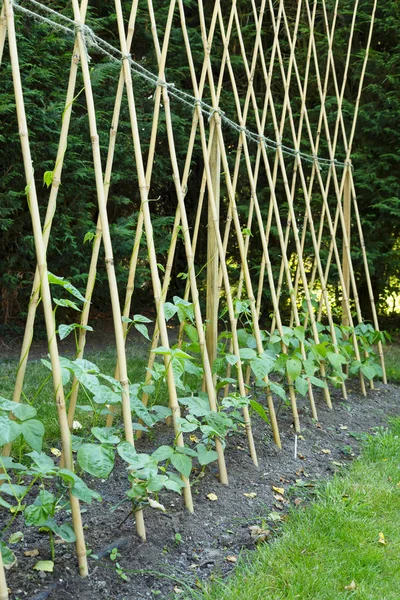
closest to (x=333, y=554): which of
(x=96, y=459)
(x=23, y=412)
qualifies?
(x=96, y=459)

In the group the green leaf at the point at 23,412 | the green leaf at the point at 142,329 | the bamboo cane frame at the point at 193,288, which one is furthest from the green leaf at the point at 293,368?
the green leaf at the point at 23,412

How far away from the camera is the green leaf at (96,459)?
5.54 feet

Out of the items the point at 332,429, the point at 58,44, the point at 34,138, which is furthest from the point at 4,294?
the point at 332,429

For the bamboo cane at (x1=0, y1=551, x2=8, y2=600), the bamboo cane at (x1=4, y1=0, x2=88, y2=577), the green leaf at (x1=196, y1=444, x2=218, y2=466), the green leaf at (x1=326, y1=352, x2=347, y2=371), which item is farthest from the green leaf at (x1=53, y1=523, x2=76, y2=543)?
the green leaf at (x1=326, y1=352, x2=347, y2=371)

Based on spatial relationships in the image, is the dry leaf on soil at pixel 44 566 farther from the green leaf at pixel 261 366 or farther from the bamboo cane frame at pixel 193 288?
the green leaf at pixel 261 366

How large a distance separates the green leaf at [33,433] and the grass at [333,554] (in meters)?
0.65

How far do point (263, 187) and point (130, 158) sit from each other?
1810 mm

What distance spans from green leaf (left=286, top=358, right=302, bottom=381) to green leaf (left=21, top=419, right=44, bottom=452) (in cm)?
168

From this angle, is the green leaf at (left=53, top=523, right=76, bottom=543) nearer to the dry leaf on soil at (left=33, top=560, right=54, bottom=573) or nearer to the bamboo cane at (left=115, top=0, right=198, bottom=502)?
the dry leaf on soil at (left=33, top=560, right=54, bottom=573)

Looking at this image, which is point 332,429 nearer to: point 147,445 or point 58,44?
point 147,445

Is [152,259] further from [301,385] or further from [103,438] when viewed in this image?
[301,385]

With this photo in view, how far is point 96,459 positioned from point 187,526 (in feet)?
1.96

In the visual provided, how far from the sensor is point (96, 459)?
1710mm

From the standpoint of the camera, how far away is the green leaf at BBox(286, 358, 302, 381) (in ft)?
10.2
